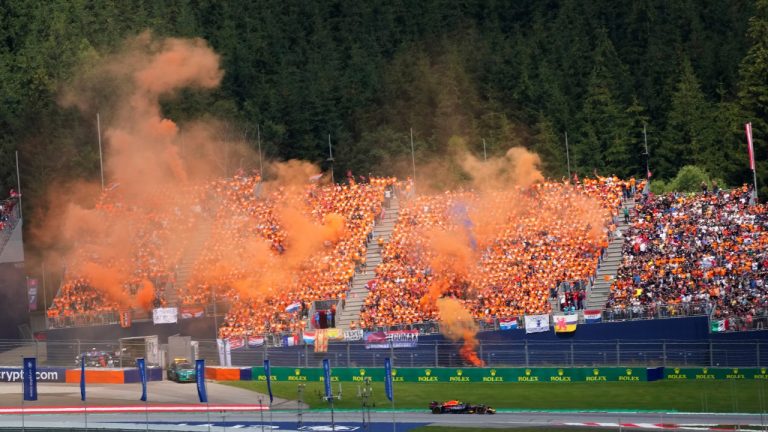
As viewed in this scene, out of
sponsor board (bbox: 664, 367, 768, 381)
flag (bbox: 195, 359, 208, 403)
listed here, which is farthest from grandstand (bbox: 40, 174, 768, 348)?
flag (bbox: 195, 359, 208, 403)

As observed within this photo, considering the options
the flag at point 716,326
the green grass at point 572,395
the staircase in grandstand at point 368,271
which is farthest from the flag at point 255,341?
the flag at point 716,326

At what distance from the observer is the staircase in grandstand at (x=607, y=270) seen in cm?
7225

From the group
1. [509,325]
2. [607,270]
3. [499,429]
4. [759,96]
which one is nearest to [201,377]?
[499,429]

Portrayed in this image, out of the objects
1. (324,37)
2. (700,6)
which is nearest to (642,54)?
(700,6)

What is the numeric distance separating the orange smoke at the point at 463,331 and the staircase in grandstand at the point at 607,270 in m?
5.48

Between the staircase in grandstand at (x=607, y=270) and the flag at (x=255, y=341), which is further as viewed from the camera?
the flag at (x=255, y=341)

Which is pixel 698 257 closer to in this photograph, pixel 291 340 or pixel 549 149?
pixel 291 340

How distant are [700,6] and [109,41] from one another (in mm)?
46415

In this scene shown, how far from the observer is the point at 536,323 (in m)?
70.2

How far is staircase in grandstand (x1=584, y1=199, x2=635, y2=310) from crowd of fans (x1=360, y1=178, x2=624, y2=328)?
43cm

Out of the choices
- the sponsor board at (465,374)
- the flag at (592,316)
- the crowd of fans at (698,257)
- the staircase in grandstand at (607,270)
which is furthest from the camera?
the staircase in grandstand at (607,270)

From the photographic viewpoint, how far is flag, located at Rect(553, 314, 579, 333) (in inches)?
2749

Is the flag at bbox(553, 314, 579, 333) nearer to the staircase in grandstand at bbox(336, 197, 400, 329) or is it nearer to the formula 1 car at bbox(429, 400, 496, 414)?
the formula 1 car at bbox(429, 400, 496, 414)

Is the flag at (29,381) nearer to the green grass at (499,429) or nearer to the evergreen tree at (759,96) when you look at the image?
the green grass at (499,429)
